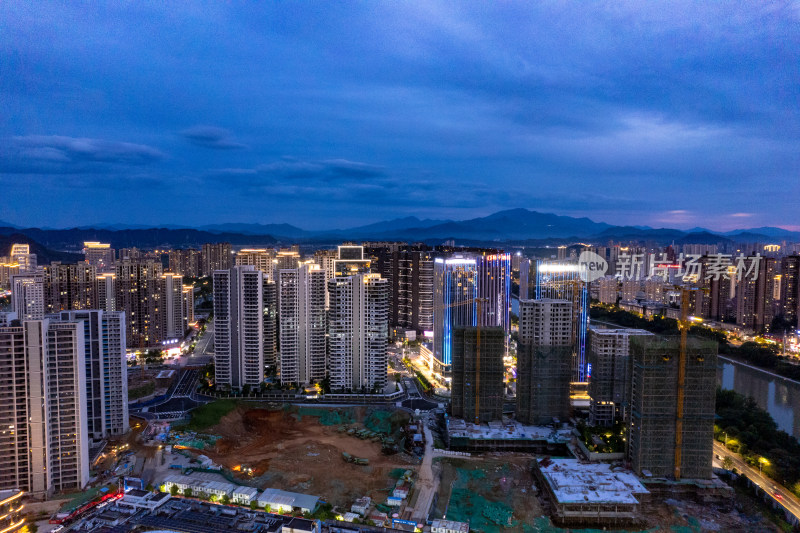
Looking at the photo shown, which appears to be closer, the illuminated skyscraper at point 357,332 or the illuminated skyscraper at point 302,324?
the illuminated skyscraper at point 357,332

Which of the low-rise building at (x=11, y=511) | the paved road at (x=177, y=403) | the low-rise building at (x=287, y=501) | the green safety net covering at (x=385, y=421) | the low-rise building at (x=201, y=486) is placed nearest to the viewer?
the low-rise building at (x=11, y=511)

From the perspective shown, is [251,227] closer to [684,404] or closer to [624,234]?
[624,234]

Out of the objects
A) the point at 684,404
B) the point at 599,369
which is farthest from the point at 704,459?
the point at 599,369

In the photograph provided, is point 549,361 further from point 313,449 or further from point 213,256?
point 213,256

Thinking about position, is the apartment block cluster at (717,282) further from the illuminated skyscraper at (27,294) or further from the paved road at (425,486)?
the illuminated skyscraper at (27,294)

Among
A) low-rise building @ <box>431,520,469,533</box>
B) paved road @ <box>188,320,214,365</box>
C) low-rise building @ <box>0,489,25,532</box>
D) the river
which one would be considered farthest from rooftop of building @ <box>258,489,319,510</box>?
the river

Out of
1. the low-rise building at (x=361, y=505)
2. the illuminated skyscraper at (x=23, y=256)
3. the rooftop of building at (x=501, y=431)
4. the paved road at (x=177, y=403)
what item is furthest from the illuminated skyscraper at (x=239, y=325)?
the illuminated skyscraper at (x=23, y=256)

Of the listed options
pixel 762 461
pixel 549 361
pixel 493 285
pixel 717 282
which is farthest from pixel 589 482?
pixel 717 282
